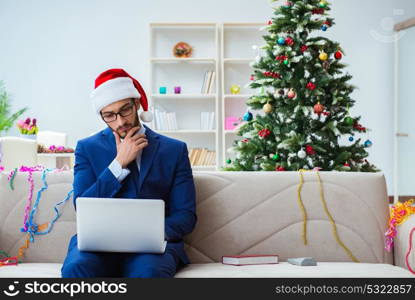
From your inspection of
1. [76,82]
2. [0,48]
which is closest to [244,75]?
[76,82]

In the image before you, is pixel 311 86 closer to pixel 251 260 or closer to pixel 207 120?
pixel 251 260

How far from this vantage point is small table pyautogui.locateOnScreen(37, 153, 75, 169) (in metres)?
4.76

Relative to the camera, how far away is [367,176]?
239 centimetres

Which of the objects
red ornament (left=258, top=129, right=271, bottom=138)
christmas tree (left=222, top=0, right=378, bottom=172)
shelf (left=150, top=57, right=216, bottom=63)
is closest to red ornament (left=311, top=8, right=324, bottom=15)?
christmas tree (left=222, top=0, right=378, bottom=172)

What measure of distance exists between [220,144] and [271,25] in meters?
3.45

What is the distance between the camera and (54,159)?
506 cm

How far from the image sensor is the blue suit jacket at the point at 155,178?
2072mm

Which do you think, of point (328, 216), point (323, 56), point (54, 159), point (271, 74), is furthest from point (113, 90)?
point (54, 159)

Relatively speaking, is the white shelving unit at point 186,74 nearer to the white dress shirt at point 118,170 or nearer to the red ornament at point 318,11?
the red ornament at point 318,11

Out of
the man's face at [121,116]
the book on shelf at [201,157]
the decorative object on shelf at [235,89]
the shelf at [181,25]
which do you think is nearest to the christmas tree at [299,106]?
the man's face at [121,116]

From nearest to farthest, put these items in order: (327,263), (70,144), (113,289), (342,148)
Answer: (113,289)
(327,263)
(342,148)
(70,144)

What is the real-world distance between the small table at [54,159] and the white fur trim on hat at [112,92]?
2674 mm

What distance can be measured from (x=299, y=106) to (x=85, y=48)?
4.21 metres

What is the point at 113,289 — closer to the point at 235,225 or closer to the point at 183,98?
the point at 235,225
